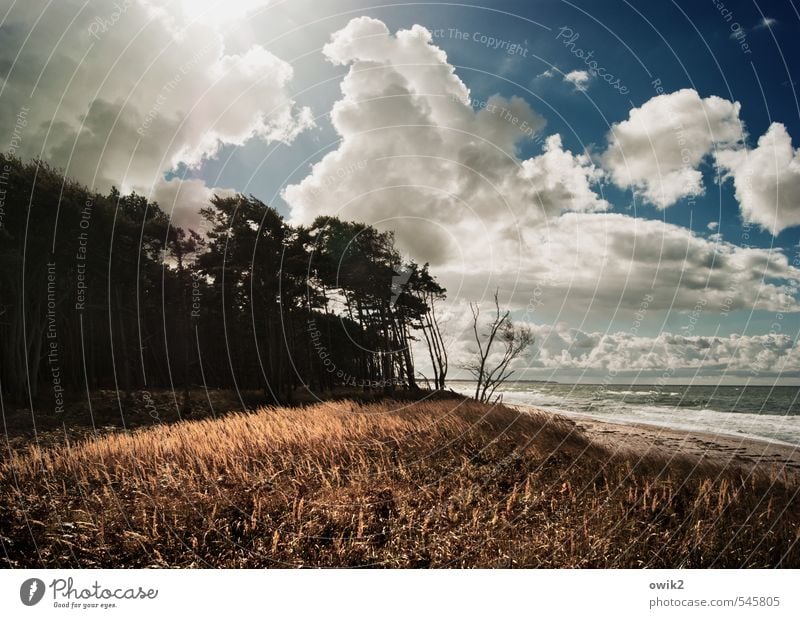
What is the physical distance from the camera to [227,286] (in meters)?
12.3

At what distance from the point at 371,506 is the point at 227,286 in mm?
8815

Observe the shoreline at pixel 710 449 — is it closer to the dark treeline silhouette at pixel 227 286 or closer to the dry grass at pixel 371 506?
the dry grass at pixel 371 506

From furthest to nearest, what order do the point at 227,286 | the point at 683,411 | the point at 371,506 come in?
1. the point at 683,411
2. the point at 227,286
3. the point at 371,506

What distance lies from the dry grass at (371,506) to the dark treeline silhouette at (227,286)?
254 cm

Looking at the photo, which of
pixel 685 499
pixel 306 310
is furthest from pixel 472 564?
pixel 306 310

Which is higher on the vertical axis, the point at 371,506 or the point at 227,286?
the point at 227,286

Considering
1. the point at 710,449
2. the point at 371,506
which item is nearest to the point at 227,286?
the point at 371,506

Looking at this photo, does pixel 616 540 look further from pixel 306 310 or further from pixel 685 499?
pixel 306 310

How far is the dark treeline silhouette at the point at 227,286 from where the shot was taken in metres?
9.37

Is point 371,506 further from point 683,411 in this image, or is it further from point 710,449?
point 683,411

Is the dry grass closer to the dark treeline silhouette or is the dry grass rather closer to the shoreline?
the shoreline

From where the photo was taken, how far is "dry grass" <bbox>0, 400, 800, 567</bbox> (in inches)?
197

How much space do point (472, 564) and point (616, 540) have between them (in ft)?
5.87

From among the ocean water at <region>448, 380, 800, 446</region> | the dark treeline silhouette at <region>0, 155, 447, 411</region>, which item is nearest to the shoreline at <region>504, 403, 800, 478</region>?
the ocean water at <region>448, 380, 800, 446</region>
